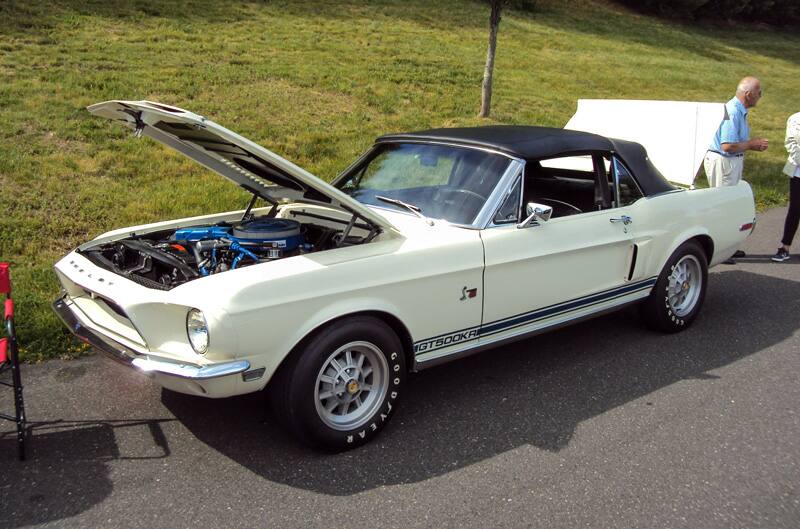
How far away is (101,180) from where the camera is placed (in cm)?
750

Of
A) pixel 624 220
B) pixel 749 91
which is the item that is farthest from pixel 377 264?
pixel 749 91

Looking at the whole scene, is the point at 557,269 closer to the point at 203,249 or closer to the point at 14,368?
the point at 203,249

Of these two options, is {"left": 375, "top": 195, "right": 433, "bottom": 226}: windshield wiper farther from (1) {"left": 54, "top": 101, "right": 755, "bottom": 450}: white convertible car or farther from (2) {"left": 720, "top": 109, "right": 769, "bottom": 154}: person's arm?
(2) {"left": 720, "top": 109, "right": 769, "bottom": 154}: person's arm

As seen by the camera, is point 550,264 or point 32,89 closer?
point 550,264

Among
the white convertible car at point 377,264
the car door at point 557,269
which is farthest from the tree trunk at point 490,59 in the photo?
the car door at point 557,269

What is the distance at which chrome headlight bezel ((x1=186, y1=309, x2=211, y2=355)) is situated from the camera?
296 centimetres

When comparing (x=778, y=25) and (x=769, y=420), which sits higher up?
(x=778, y=25)

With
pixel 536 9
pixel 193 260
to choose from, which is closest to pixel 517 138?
pixel 193 260

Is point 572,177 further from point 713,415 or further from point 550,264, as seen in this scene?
point 713,415

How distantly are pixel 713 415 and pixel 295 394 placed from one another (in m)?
2.40

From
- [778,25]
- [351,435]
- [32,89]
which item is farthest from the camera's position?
[778,25]

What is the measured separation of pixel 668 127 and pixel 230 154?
4.27m

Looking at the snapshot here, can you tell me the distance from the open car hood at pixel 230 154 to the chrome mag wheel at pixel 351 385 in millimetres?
715

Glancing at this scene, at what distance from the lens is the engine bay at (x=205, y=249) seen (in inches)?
139
